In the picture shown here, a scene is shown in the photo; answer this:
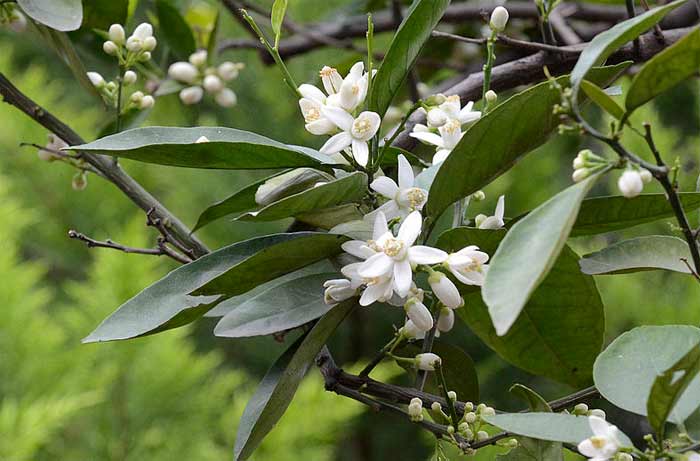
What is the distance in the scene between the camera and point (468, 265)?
41 cm

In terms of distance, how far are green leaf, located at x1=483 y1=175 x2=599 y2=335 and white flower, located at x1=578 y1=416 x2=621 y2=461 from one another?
83mm

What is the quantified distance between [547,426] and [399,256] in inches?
4.1

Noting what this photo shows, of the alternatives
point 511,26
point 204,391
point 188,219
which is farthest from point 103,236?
point 511,26

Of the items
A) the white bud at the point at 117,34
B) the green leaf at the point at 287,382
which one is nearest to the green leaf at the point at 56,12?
the white bud at the point at 117,34

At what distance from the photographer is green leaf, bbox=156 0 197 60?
84 centimetres

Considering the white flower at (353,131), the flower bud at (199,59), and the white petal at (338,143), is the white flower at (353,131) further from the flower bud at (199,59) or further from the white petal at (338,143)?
the flower bud at (199,59)

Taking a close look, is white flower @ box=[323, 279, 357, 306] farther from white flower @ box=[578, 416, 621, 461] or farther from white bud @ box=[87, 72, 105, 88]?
white bud @ box=[87, 72, 105, 88]

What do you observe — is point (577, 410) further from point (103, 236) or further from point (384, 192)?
point (103, 236)

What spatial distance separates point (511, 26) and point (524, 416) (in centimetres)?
80

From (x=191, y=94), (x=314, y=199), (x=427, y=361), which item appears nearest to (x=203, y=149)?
(x=314, y=199)

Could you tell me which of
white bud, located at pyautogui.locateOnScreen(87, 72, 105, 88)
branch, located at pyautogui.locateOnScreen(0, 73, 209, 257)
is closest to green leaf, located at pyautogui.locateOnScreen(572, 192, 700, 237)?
branch, located at pyautogui.locateOnScreen(0, 73, 209, 257)

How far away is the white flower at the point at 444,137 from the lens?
47 centimetres

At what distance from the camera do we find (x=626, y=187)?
34 cm

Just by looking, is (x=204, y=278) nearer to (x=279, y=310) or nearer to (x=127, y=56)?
(x=279, y=310)
